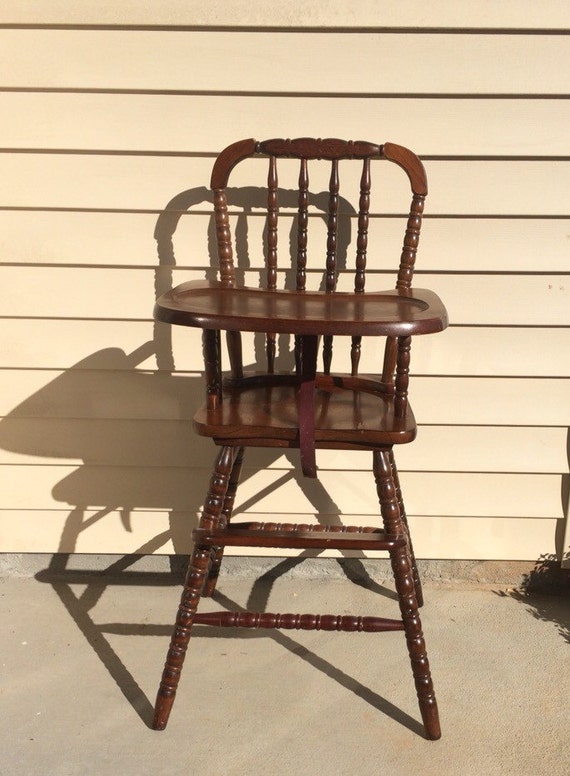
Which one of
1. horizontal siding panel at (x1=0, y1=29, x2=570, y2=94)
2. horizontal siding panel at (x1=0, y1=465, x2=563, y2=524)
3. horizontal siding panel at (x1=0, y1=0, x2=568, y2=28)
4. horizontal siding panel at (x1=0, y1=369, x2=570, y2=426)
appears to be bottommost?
horizontal siding panel at (x1=0, y1=465, x2=563, y2=524)

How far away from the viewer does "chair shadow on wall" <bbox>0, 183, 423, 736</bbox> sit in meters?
2.02

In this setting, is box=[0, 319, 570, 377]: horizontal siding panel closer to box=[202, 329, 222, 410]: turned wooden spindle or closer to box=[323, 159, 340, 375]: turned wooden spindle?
box=[323, 159, 340, 375]: turned wooden spindle

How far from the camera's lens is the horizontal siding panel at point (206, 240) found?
1.98 metres

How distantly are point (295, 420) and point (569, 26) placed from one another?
1173mm

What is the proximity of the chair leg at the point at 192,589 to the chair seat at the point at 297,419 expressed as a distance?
91mm

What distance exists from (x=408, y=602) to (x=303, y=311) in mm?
677

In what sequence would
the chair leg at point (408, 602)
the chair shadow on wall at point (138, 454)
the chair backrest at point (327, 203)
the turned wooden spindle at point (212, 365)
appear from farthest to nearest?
the chair shadow on wall at point (138, 454) → the chair backrest at point (327, 203) → the chair leg at point (408, 602) → the turned wooden spindle at point (212, 365)

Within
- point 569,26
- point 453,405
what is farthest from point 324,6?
point 453,405

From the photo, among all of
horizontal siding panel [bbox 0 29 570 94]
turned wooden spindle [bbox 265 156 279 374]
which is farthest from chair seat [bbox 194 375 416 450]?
horizontal siding panel [bbox 0 29 570 94]

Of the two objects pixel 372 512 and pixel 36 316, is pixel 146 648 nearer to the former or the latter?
pixel 372 512

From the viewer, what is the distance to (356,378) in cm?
A: 194

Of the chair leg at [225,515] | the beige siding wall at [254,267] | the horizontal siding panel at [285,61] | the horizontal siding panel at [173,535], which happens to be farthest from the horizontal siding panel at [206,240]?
the horizontal siding panel at [173,535]

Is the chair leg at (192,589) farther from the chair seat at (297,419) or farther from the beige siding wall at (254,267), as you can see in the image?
the beige siding wall at (254,267)

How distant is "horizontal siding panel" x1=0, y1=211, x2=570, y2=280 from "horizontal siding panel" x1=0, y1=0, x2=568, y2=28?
43cm
